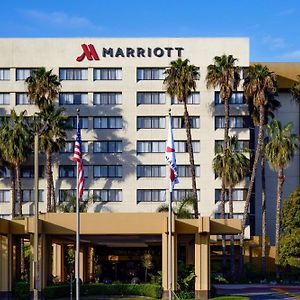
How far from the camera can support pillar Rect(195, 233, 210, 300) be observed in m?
54.6

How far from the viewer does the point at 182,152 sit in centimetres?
9581

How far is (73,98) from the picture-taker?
315 feet

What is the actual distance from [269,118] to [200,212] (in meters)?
13.5

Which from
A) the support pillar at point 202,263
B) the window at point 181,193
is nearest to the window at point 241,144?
the window at point 181,193

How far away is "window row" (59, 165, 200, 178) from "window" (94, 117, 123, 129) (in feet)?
14.7

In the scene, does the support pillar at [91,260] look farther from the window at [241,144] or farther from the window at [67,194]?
the window at [241,144]

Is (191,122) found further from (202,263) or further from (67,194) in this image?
(202,263)

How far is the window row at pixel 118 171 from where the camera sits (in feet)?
314

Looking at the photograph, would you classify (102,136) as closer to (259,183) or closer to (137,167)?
(137,167)

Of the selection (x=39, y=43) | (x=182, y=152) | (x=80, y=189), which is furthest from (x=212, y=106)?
(x=80, y=189)

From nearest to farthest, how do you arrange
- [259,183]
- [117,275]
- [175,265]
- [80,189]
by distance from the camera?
1. [80,189]
2. [175,265]
3. [117,275]
4. [259,183]

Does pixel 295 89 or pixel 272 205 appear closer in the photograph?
pixel 295 89

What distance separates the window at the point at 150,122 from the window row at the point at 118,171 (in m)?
4.48

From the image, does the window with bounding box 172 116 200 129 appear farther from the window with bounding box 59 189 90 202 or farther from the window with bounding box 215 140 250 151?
the window with bounding box 59 189 90 202
